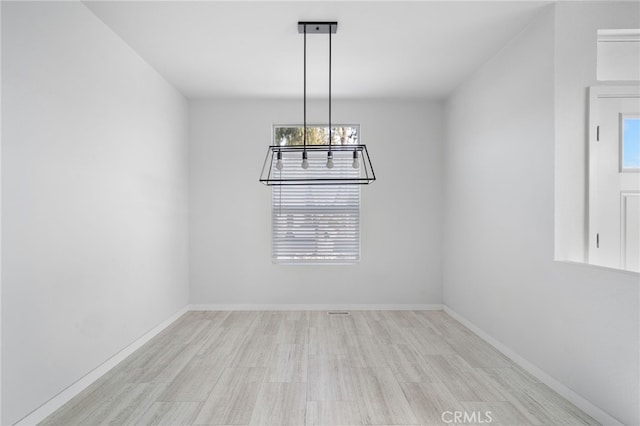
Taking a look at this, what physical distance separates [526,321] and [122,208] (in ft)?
11.6

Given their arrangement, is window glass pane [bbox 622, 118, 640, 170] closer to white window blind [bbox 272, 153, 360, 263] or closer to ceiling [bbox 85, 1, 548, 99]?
ceiling [bbox 85, 1, 548, 99]

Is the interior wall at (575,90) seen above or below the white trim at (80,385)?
above

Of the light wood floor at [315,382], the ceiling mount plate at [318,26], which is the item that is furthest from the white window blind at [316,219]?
the ceiling mount plate at [318,26]

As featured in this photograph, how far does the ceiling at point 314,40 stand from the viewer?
2.80m

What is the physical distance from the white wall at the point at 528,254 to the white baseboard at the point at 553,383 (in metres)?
0.04

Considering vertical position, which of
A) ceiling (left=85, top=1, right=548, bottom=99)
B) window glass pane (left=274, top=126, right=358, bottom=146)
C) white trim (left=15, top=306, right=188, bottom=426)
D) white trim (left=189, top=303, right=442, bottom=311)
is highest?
ceiling (left=85, top=1, right=548, bottom=99)

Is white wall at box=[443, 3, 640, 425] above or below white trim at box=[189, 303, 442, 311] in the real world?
above

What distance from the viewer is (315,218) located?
513 cm

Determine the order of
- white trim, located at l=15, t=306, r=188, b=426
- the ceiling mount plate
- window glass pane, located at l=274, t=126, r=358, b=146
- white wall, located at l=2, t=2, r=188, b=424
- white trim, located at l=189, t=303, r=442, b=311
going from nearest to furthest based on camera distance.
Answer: white wall, located at l=2, t=2, r=188, b=424
white trim, located at l=15, t=306, r=188, b=426
the ceiling mount plate
white trim, located at l=189, t=303, r=442, b=311
window glass pane, located at l=274, t=126, r=358, b=146

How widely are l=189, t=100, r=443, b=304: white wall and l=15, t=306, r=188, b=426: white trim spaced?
142cm

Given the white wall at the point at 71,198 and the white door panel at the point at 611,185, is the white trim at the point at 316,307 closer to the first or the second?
the white wall at the point at 71,198

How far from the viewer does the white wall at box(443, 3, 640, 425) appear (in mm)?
2207

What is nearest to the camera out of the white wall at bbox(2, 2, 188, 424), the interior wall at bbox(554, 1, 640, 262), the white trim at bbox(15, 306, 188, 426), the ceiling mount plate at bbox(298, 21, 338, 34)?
the white wall at bbox(2, 2, 188, 424)

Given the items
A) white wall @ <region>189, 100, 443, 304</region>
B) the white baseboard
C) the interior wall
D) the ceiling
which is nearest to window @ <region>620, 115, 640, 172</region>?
the interior wall
